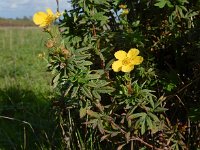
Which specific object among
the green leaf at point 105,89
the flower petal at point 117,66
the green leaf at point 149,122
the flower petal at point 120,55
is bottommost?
the green leaf at point 149,122

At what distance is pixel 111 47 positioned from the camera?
94.4 inches

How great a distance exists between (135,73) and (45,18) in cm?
68

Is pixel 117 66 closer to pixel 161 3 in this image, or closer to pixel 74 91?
pixel 74 91

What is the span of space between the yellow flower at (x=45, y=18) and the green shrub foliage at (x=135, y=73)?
0.51ft

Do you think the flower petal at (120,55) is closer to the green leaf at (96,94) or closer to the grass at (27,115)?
the green leaf at (96,94)

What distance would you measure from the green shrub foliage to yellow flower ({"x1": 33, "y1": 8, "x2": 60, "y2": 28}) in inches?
6.1

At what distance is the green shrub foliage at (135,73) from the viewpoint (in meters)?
2.02

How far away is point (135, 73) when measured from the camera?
2307mm

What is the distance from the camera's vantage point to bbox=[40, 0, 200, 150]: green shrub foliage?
202 cm

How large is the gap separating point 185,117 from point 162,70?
33 centimetres

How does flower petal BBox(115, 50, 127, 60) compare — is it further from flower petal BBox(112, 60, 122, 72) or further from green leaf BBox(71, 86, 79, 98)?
green leaf BBox(71, 86, 79, 98)

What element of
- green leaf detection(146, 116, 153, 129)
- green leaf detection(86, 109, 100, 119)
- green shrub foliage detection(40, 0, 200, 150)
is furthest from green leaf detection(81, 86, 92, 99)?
green leaf detection(146, 116, 153, 129)

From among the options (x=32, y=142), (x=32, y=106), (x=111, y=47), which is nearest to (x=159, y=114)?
(x=111, y=47)

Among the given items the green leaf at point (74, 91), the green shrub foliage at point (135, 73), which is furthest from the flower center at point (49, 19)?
the green leaf at point (74, 91)
